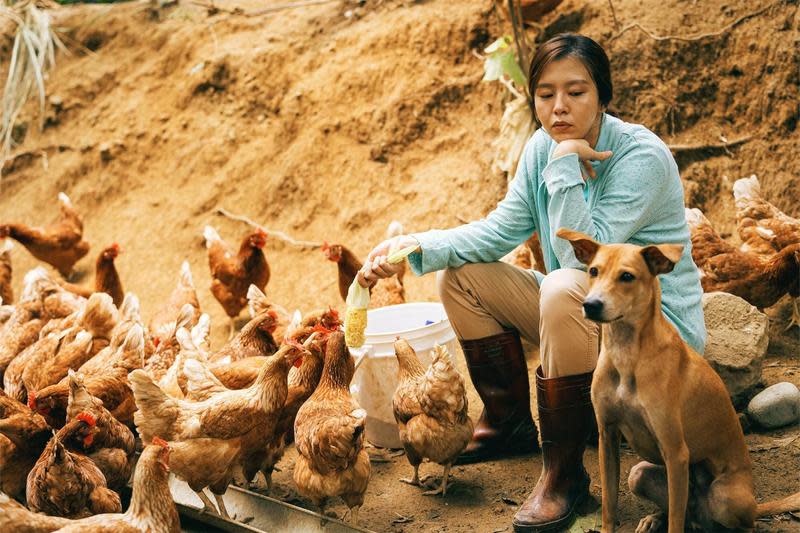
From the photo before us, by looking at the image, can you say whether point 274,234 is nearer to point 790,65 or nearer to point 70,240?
point 70,240

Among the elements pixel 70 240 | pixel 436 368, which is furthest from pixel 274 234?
pixel 436 368

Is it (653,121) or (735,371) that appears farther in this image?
(653,121)

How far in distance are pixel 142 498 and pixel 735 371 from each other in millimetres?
3048

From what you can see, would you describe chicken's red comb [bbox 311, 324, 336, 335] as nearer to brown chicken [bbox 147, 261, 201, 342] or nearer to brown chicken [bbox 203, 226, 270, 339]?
brown chicken [bbox 147, 261, 201, 342]

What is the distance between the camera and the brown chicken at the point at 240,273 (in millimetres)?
6617

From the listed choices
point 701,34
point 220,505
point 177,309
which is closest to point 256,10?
point 177,309

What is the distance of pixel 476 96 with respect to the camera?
300 inches

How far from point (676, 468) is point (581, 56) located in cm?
174

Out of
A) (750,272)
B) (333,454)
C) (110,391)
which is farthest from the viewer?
(750,272)

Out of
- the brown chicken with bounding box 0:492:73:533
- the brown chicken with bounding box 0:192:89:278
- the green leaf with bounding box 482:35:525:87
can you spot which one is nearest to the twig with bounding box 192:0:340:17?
the brown chicken with bounding box 0:192:89:278

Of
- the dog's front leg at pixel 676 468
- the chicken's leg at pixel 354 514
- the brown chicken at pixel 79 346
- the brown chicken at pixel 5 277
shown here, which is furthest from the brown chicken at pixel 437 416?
the brown chicken at pixel 5 277

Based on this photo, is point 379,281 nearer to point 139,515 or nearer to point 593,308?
point 139,515

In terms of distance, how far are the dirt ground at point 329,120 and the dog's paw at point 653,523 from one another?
1.44 meters

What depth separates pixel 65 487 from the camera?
12.2ft
